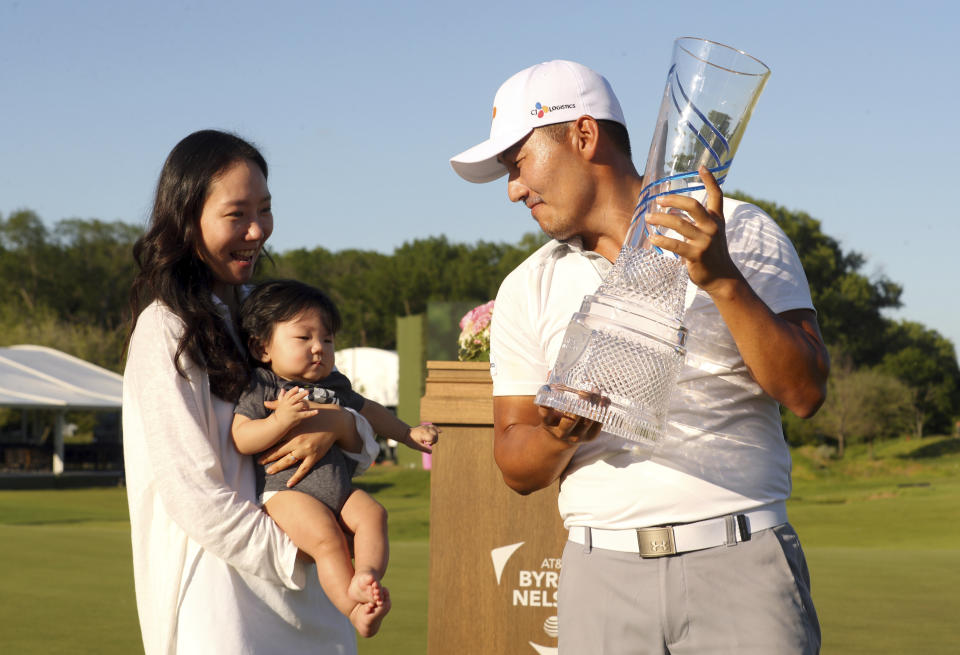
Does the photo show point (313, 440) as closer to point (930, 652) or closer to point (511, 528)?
point (511, 528)

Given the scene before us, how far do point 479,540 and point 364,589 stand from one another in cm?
163

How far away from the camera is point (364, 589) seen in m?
2.43

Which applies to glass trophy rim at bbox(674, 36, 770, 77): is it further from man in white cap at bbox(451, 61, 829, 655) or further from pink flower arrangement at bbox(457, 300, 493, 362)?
pink flower arrangement at bbox(457, 300, 493, 362)

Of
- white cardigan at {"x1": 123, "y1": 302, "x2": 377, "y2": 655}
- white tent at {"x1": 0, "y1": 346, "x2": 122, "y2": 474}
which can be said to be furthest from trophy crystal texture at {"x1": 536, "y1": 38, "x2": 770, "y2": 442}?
white tent at {"x1": 0, "y1": 346, "x2": 122, "y2": 474}

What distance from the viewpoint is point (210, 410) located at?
98.3 inches

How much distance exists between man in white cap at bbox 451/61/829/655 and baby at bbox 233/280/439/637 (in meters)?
0.42

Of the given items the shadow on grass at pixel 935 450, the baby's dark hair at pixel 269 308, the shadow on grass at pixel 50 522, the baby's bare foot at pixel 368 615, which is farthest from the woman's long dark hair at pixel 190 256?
the shadow on grass at pixel 935 450

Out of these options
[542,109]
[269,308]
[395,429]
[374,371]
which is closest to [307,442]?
[269,308]

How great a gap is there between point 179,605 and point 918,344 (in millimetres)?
57321

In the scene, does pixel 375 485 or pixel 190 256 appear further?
pixel 375 485

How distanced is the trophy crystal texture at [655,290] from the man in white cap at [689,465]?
0.30ft

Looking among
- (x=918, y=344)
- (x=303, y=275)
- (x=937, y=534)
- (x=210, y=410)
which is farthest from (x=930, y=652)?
(x=303, y=275)

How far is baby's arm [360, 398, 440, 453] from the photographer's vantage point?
3.03 meters

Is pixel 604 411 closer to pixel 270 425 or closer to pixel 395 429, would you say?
pixel 270 425
